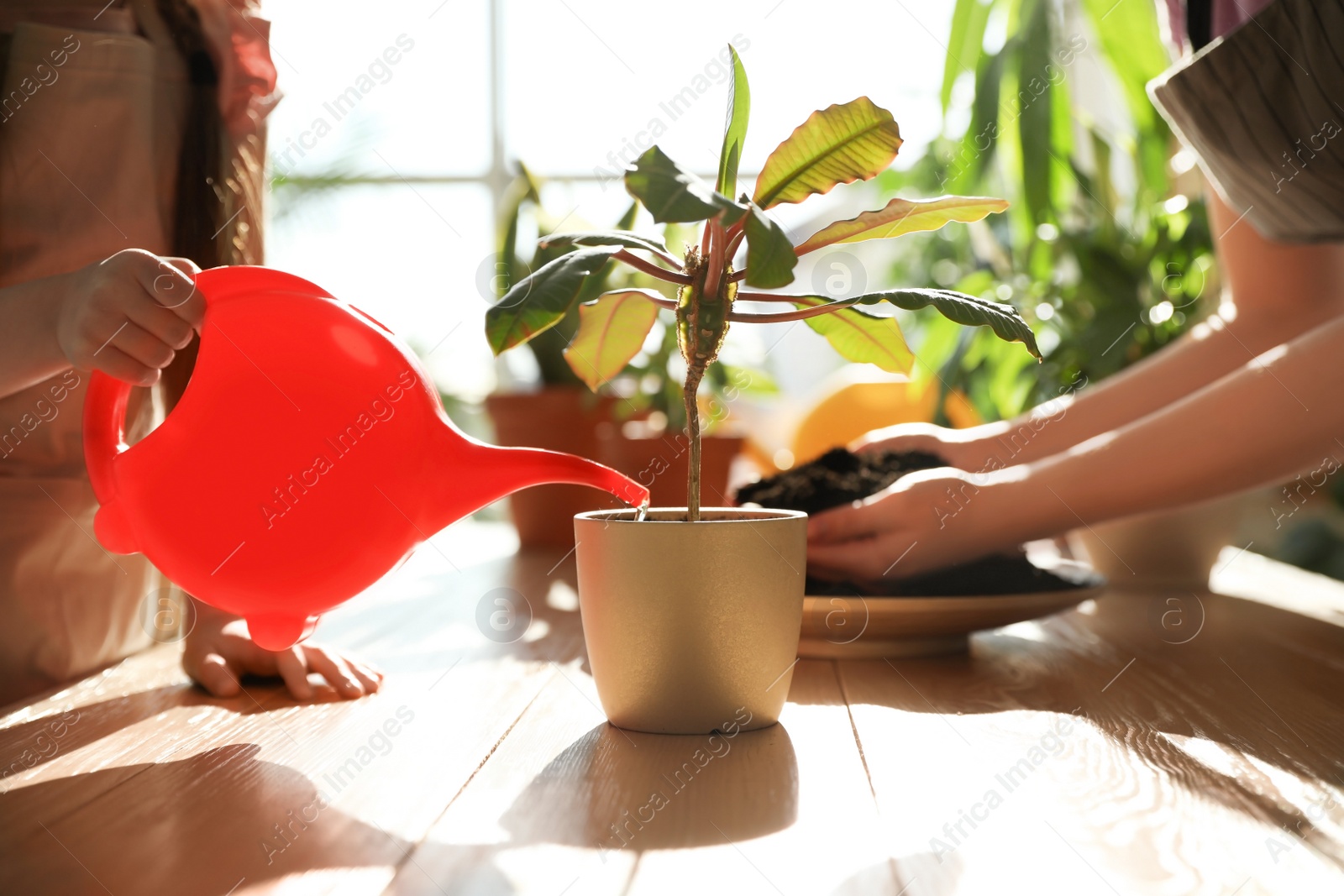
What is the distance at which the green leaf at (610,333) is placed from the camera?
0.52 metres

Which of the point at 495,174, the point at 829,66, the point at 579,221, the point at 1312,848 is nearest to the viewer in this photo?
the point at 1312,848

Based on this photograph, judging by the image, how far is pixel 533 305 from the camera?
1.42 feet

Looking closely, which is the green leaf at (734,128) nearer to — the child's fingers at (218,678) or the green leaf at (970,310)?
the green leaf at (970,310)

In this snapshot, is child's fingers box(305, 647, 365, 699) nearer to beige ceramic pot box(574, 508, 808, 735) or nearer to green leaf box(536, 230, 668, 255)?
beige ceramic pot box(574, 508, 808, 735)

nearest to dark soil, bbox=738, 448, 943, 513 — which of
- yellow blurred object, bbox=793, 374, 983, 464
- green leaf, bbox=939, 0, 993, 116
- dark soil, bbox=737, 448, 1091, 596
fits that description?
dark soil, bbox=737, 448, 1091, 596

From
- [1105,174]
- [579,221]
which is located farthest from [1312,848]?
[1105,174]

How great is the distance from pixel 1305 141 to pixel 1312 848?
482mm

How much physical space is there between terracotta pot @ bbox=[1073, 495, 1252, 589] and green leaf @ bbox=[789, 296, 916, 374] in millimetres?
552

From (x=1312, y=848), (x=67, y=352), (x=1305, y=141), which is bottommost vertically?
(x=1312, y=848)

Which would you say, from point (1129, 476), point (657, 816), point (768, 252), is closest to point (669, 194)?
point (768, 252)

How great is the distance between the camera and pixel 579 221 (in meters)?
1.31

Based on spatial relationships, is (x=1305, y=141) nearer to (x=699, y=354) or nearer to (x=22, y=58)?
(x=699, y=354)

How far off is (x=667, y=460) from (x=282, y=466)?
0.75 meters

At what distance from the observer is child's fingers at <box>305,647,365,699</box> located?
58 centimetres
